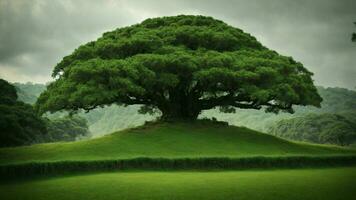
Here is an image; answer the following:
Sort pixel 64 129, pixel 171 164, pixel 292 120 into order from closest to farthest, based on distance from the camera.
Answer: pixel 171 164, pixel 64 129, pixel 292 120

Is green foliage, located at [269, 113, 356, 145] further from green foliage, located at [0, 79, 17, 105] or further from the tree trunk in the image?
green foliage, located at [0, 79, 17, 105]

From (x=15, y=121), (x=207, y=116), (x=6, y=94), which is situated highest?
(x=6, y=94)

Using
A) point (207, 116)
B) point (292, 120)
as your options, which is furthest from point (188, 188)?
point (207, 116)

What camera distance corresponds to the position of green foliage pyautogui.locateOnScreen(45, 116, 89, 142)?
73.3 meters

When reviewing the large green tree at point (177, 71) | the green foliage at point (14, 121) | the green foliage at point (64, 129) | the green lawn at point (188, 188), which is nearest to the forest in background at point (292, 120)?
the green foliage at point (64, 129)

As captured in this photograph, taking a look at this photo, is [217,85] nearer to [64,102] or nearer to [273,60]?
[273,60]

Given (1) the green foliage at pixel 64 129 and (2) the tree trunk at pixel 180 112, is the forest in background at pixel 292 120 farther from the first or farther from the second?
(2) the tree trunk at pixel 180 112

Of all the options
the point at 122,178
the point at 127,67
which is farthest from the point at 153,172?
the point at 127,67

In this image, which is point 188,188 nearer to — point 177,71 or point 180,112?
point 177,71

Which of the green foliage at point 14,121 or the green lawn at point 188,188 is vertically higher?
the green foliage at point 14,121

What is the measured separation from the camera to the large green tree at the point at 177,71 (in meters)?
30.3

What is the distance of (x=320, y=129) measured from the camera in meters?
81.7

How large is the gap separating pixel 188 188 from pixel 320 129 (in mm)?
70232

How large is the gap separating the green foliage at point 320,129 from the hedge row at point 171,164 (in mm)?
46009
